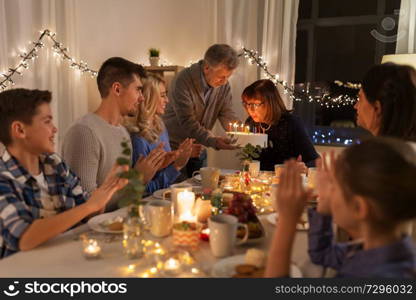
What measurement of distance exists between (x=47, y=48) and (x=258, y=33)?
6.60ft

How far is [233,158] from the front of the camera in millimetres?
4070

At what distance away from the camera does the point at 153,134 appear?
241 centimetres

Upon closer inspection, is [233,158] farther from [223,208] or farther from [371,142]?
[371,142]

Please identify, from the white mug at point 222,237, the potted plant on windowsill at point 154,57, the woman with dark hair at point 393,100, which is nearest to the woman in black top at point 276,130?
the woman with dark hair at point 393,100

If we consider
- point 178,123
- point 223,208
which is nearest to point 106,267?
point 223,208

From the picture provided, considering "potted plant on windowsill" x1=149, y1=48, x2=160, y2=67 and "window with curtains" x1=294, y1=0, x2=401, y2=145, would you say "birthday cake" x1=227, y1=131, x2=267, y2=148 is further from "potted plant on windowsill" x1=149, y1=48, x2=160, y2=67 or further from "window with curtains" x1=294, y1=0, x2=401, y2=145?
"potted plant on windowsill" x1=149, y1=48, x2=160, y2=67

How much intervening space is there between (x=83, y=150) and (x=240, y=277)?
1083 millimetres

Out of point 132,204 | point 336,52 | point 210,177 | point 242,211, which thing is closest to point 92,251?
point 132,204

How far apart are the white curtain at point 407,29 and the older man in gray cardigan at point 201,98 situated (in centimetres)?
155

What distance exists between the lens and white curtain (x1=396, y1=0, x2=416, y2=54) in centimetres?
341

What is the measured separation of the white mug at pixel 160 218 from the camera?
4.45 feet

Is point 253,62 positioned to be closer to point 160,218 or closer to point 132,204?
point 160,218

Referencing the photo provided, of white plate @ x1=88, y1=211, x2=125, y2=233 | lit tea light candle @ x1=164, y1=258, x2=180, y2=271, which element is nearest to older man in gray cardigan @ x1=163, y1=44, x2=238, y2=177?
→ white plate @ x1=88, y1=211, x2=125, y2=233

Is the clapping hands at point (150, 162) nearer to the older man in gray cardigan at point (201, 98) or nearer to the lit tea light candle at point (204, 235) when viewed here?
→ the lit tea light candle at point (204, 235)
